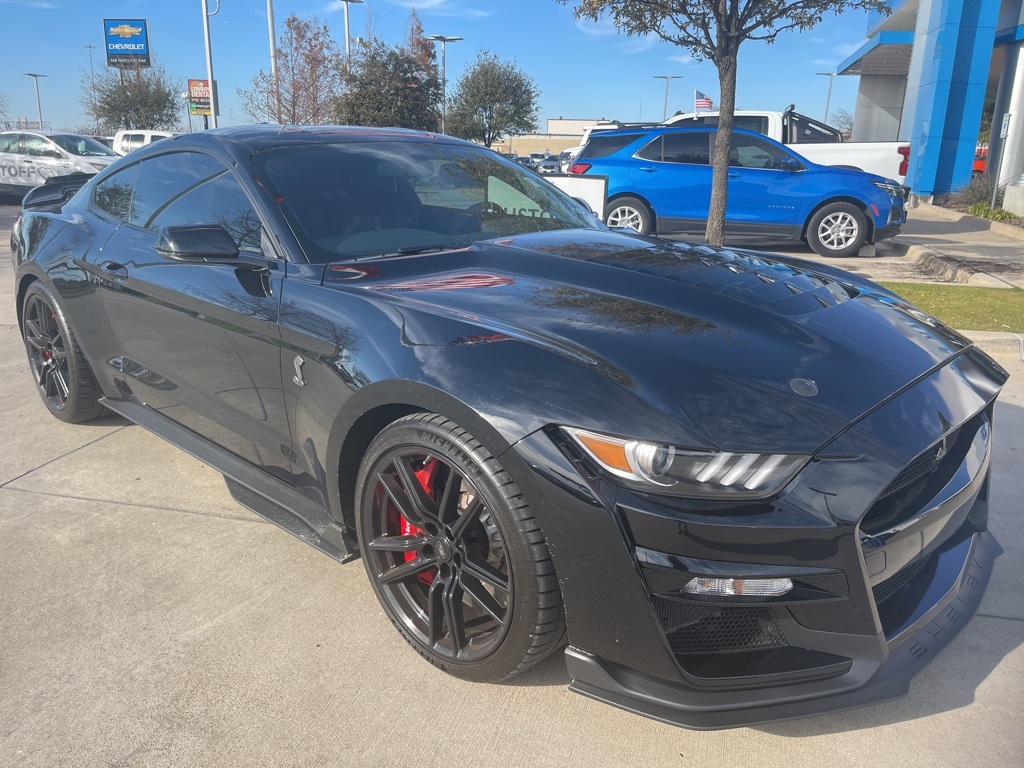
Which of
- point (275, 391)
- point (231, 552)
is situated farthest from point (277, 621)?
point (275, 391)

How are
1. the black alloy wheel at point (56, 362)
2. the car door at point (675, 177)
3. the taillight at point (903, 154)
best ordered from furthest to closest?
the taillight at point (903, 154), the car door at point (675, 177), the black alloy wheel at point (56, 362)

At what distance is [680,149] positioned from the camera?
35.8ft

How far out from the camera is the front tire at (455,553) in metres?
1.90

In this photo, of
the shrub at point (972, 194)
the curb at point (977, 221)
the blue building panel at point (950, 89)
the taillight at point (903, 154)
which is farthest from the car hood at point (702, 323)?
the blue building panel at point (950, 89)

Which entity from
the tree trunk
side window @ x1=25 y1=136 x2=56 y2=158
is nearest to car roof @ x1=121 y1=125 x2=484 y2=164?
the tree trunk

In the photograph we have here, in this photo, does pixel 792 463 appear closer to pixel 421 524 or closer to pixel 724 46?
pixel 421 524

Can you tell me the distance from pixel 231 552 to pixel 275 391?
2.55ft

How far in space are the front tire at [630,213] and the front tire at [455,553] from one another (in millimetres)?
9050

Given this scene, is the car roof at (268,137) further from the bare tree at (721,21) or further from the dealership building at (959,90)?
the dealership building at (959,90)

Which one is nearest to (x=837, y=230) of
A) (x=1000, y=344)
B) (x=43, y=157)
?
(x=1000, y=344)

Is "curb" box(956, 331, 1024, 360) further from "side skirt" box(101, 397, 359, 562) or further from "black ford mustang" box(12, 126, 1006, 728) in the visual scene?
"side skirt" box(101, 397, 359, 562)

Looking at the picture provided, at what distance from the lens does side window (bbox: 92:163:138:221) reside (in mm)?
3682

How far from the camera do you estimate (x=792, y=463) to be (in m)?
1.74

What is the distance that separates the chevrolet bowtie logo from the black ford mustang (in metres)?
48.7
